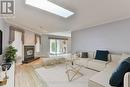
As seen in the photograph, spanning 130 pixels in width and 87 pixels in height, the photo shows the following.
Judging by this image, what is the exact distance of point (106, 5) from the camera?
135 inches

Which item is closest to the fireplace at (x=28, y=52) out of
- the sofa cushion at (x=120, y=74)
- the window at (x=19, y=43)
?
the window at (x=19, y=43)

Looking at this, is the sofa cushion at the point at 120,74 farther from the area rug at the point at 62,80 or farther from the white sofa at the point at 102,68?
the area rug at the point at 62,80

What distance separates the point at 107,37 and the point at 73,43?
2.89 metres

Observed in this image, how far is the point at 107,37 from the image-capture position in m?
5.38

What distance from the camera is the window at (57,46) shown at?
35.6 feet

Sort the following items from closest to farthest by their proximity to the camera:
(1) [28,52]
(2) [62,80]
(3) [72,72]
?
(2) [62,80] < (3) [72,72] < (1) [28,52]

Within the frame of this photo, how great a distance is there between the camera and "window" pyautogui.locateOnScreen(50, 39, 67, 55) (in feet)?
35.6

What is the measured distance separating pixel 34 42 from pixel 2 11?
5817mm

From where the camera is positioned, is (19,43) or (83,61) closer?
(83,61)

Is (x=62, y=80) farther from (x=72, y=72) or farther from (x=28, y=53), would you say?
(x=28, y=53)

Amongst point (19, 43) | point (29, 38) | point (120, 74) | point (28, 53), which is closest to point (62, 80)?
point (120, 74)

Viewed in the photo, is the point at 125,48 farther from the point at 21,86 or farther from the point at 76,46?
the point at 21,86

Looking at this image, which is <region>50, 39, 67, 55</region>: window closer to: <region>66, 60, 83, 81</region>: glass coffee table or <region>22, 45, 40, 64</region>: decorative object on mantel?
<region>22, 45, 40, 64</region>: decorative object on mantel

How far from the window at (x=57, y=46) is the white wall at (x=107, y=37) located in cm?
394
